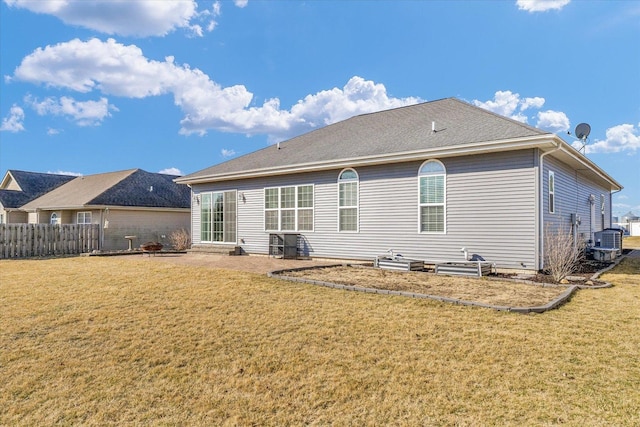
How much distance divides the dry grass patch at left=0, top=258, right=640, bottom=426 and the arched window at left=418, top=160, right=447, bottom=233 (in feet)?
13.9

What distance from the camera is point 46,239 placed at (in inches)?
688

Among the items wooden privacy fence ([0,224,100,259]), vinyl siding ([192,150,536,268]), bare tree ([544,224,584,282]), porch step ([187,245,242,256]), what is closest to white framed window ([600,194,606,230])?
bare tree ([544,224,584,282])

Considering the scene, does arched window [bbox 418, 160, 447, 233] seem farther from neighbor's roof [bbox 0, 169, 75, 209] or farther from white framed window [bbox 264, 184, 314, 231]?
neighbor's roof [bbox 0, 169, 75, 209]

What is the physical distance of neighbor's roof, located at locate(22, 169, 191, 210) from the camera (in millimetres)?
21047

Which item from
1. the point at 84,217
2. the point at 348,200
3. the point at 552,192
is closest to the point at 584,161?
the point at 552,192

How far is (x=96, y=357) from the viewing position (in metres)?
4.44

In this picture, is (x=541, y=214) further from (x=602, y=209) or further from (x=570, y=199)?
(x=602, y=209)

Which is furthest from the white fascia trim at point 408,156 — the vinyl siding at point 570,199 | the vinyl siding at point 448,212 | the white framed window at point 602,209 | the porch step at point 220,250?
the white framed window at point 602,209

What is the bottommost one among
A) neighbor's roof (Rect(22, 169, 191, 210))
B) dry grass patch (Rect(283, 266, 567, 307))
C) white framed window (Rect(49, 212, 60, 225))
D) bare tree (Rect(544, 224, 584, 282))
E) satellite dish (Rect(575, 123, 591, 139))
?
dry grass patch (Rect(283, 266, 567, 307))

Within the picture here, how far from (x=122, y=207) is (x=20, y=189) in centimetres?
1285

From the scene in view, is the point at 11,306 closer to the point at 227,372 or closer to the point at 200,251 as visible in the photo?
the point at 227,372

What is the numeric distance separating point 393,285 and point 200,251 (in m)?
10.6

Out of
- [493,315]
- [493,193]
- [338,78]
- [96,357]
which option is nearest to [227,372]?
[96,357]

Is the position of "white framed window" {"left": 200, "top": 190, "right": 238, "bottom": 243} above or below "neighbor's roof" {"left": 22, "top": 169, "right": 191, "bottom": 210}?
below
